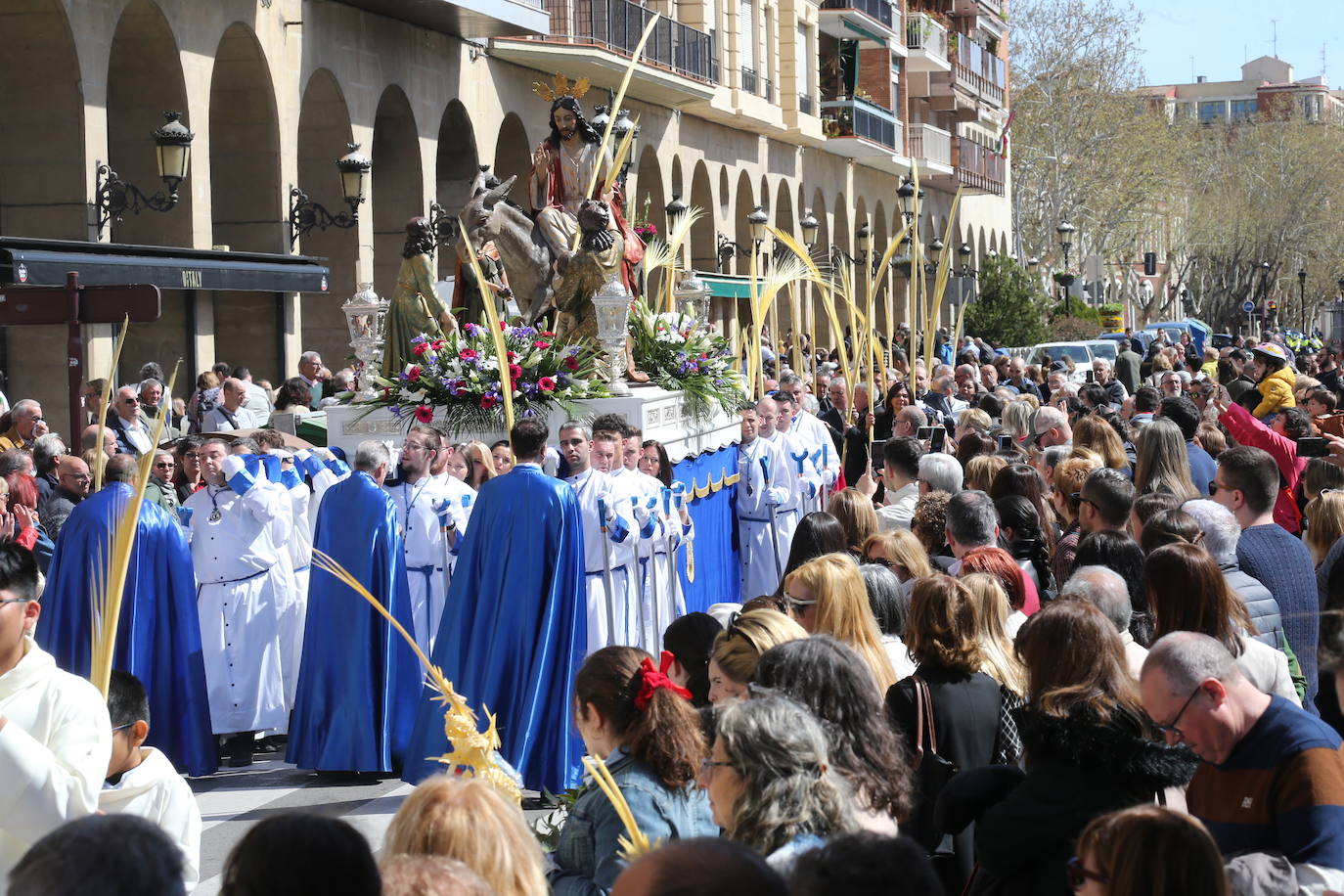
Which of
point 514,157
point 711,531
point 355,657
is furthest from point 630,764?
point 514,157

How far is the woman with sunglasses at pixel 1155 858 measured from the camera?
10.0ft

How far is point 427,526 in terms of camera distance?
9.84 m

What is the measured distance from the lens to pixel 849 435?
15.0 metres

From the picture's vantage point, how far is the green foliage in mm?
39406

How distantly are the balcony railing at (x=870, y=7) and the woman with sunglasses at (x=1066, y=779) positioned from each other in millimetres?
39887

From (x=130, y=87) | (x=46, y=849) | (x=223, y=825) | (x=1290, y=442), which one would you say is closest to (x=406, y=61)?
(x=130, y=87)

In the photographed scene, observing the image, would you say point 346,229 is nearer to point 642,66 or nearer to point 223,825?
point 642,66

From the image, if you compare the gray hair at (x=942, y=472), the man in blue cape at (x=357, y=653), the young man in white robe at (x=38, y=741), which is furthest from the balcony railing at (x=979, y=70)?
the young man in white robe at (x=38, y=741)

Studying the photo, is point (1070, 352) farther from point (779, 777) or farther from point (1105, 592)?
point (779, 777)

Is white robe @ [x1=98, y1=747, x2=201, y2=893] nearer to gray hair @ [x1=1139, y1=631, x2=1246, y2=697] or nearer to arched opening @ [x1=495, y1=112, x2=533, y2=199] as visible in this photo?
gray hair @ [x1=1139, y1=631, x2=1246, y2=697]

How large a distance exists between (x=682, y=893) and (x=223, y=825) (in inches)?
232

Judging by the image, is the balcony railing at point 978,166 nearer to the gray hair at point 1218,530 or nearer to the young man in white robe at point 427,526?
the young man in white robe at point 427,526

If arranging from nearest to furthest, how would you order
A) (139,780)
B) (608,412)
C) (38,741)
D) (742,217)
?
(38,741) → (139,780) → (608,412) → (742,217)

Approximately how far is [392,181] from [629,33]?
5.42m
